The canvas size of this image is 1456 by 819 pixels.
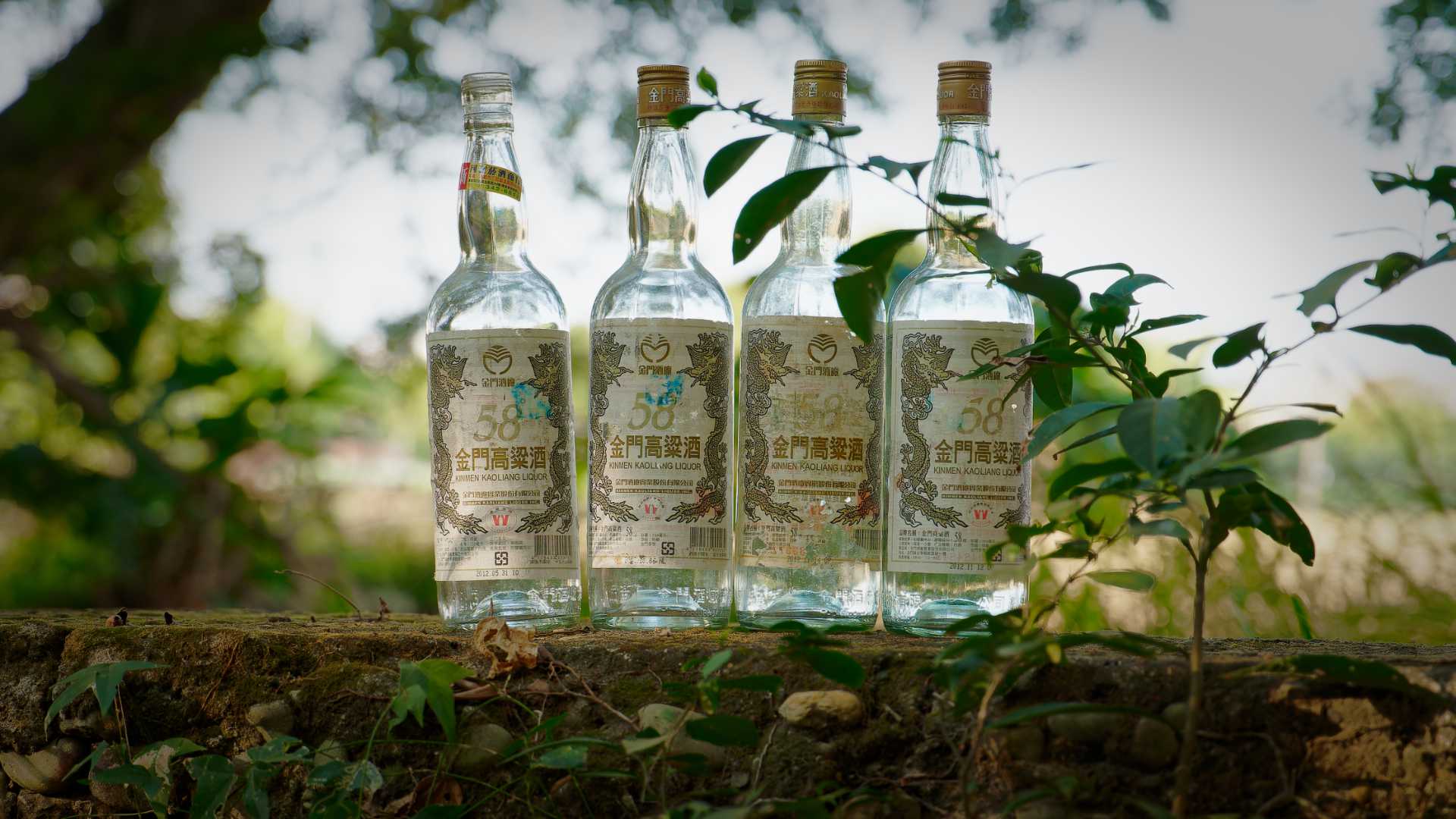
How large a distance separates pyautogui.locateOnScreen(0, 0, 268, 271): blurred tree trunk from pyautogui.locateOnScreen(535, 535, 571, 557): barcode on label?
2.28 meters

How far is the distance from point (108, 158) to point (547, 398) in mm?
2314

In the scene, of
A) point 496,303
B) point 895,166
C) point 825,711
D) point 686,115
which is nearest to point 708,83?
point 686,115

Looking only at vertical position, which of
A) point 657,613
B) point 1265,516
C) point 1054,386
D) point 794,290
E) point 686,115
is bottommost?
point 657,613

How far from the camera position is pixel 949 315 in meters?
1.10

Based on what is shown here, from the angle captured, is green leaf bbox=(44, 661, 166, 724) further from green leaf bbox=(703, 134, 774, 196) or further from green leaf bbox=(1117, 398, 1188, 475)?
green leaf bbox=(1117, 398, 1188, 475)

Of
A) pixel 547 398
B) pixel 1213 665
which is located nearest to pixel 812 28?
pixel 547 398

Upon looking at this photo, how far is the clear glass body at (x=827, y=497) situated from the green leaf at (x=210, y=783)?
479 mm

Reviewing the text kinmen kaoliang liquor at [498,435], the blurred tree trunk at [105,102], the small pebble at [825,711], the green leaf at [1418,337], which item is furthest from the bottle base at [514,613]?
the blurred tree trunk at [105,102]

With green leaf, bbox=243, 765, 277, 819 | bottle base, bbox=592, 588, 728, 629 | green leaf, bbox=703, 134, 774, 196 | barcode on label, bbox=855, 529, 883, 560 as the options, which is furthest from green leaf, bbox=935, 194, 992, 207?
green leaf, bbox=243, 765, 277, 819

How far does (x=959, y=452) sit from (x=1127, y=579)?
30 cm

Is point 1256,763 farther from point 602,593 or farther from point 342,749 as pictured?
point 342,749

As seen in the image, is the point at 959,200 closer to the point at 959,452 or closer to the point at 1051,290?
Answer: the point at 1051,290

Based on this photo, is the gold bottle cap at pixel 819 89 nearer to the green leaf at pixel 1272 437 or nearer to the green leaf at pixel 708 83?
the green leaf at pixel 708 83

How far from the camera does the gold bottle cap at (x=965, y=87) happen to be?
1122 millimetres
